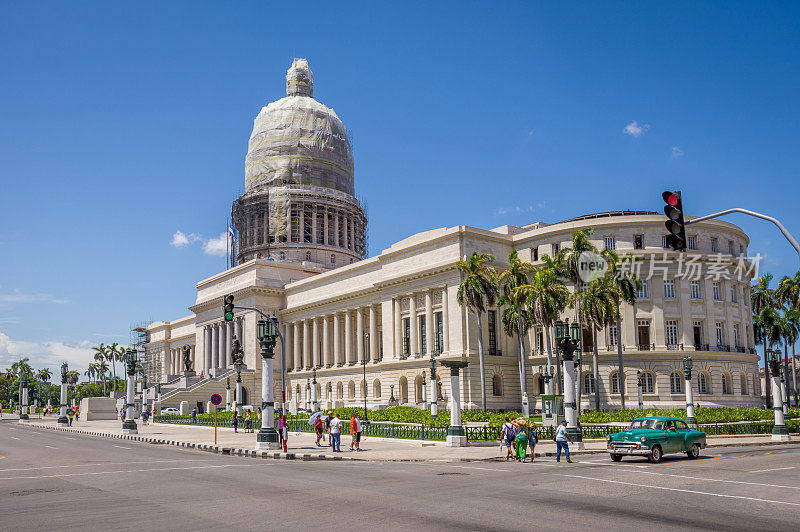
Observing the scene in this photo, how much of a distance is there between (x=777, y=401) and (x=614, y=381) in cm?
2632

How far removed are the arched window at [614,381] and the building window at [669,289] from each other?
8.36m

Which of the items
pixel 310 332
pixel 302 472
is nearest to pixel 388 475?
pixel 302 472

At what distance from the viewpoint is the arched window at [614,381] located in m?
64.4

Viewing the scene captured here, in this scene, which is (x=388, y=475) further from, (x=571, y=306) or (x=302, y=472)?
(x=571, y=306)

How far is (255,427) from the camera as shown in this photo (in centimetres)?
5566

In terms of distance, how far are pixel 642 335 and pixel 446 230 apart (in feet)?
67.4

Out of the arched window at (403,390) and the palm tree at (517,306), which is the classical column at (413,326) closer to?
the arched window at (403,390)

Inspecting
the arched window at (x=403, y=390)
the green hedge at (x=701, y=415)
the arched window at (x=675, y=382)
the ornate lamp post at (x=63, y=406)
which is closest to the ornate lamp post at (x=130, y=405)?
the ornate lamp post at (x=63, y=406)

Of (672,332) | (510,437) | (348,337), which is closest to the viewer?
(510,437)

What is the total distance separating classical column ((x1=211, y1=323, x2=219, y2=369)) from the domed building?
40.9 feet

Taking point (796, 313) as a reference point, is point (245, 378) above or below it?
below

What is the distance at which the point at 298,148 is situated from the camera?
108562mm

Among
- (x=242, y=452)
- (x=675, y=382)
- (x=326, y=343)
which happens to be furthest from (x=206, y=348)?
(x=242, y=452)

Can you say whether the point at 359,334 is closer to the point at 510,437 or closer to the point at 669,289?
the point at 669,289
